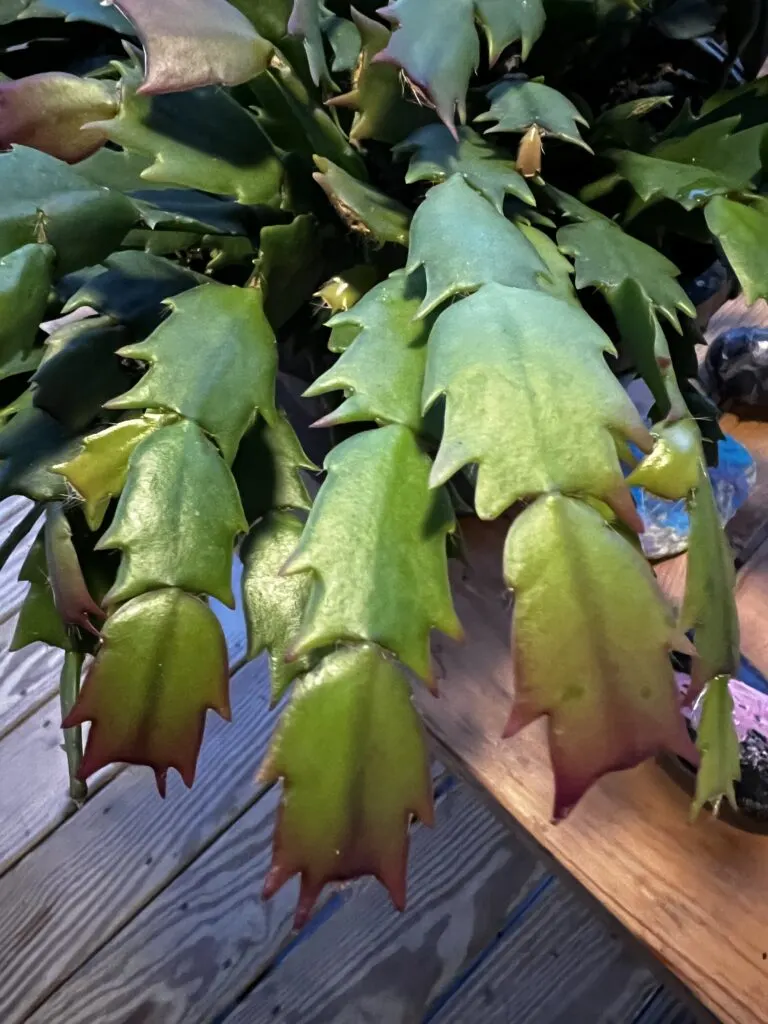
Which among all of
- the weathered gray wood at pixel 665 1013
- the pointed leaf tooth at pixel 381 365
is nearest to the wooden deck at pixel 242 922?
the weathered gray wood at pixel 665 1013

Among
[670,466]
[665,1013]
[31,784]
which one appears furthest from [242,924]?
[670,466]

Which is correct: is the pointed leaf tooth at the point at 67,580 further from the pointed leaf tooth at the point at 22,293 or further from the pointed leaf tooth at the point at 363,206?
the pointed leaf tooth at the point at 363,206

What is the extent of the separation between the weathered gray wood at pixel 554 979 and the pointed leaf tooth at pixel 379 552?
25.5 inches

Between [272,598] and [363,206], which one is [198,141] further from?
[272,598]

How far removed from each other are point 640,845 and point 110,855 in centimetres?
64

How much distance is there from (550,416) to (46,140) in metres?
0.27

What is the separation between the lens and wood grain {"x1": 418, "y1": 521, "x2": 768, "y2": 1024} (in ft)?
1.54

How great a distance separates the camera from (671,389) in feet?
1.18

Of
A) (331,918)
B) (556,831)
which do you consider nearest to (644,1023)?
(331,918)

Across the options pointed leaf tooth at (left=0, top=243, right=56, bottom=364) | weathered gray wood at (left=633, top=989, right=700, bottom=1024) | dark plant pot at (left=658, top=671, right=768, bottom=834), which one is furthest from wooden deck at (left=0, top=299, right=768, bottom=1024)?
pointed leaf tooth at (left=0, top=243, right=56, bottom=364)

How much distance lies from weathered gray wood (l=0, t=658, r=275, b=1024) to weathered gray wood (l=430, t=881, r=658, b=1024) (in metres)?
0.29

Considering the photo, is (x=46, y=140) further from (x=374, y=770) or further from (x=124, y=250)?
(x=374, y=770)

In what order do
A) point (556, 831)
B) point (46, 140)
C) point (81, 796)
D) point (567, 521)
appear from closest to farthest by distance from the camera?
point (567, 521) → point (46, 140) → point (556, 831) → point (81, 796)

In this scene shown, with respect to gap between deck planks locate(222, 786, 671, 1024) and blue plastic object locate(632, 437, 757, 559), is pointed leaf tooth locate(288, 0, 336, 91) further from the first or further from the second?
gap between deck planks locate(222, 786, 671, 1024)
